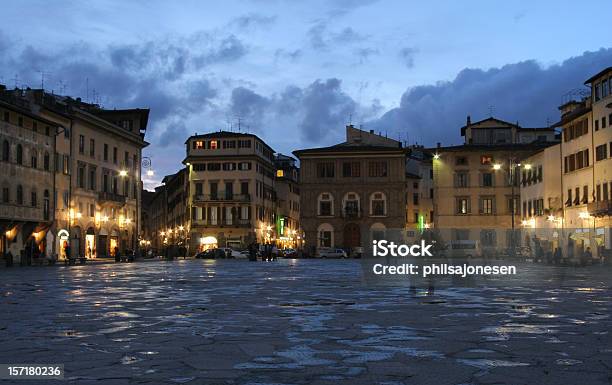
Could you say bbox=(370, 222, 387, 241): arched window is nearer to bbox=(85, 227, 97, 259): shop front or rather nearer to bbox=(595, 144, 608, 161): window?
bbox=(85, 227, 97, 259): shop front

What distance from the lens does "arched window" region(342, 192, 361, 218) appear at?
88.1m

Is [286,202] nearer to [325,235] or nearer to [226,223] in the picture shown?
[226,223]

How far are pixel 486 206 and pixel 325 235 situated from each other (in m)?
17.8

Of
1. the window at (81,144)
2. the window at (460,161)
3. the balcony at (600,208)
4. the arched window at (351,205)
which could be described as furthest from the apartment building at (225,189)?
the balcony at (600,208)

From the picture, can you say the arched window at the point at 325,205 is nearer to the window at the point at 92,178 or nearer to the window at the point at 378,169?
the window at the point at 378,169

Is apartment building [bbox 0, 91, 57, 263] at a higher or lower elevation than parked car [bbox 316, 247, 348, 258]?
higher

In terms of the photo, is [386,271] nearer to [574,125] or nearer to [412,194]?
[574,125]

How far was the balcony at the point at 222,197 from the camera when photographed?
96.0m

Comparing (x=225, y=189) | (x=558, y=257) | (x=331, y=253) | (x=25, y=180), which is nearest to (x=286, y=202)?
(x=225, y=189)

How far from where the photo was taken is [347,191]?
88.9m

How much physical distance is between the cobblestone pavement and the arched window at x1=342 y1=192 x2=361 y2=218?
69839mm

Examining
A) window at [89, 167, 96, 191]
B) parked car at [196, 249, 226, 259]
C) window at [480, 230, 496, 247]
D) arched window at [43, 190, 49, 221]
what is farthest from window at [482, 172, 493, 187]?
arched window at [43, 190, 49, 221]

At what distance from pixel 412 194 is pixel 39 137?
6158cm

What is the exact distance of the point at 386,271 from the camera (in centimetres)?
3127
